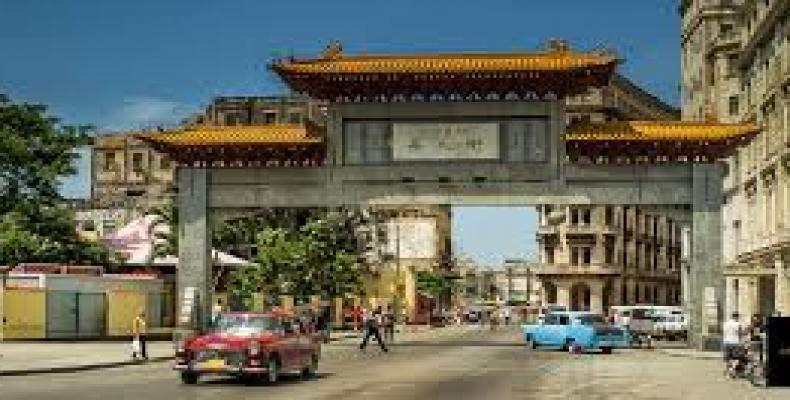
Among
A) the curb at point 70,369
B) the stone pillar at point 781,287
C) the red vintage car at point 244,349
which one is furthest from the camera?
the stone pillar at point 781,287

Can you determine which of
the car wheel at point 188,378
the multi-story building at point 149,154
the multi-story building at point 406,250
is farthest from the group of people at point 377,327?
the multi-story building at point 149,154

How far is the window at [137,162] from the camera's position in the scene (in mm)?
123438

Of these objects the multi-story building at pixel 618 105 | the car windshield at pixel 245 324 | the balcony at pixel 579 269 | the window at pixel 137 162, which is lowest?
the car windshield at pixel 245 324

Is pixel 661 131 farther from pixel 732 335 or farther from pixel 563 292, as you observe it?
pixel 563 292

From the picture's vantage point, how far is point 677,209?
50.1m

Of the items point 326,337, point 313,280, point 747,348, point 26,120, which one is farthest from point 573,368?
point 313,280

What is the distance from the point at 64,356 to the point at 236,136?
1488 centimetres

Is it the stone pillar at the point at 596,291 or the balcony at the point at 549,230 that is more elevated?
the balcony at the point at 549,230

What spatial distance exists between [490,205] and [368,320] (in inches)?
234

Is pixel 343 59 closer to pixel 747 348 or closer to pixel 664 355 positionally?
pixel 664 355

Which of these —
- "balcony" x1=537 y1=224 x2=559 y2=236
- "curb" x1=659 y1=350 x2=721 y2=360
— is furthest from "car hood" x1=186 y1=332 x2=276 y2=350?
"balcony" x1=537 y1=224 x2=559 y2=236

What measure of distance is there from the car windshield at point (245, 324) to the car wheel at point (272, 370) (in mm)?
661

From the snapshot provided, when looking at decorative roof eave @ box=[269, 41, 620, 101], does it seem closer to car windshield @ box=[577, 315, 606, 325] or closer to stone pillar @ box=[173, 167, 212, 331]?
stone pillar @ box=[173, 167, 212, 331]

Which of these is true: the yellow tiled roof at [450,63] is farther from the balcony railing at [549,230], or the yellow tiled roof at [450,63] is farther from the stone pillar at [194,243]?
the balcony railing at [549,230]
